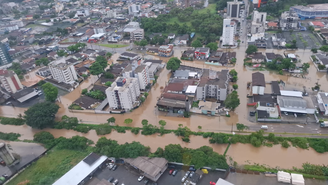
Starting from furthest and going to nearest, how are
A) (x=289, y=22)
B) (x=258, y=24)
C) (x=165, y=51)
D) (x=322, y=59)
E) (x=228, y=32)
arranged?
(x=289, y=22) < (x=258, y=24) < (x=228, y=32) < (x=165, y=51) < (x=322, y=59)

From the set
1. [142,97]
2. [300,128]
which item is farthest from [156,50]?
[300,128]

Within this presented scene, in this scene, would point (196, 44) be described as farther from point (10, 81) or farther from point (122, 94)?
point (10, 81)

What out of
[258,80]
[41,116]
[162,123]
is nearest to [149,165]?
[162,123]

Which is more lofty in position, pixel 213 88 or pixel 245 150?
pixel 213 88

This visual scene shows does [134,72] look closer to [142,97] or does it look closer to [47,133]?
[142,97]

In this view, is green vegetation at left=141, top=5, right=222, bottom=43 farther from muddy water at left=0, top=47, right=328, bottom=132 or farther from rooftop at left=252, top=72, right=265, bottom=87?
rooftop at left=252, top=72, right=265, bottom=87

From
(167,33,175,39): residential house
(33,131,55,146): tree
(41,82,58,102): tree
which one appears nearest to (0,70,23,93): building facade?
(41,82,58,102): tree

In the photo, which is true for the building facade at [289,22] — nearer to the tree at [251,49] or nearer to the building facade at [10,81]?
the tree at [251,49]
